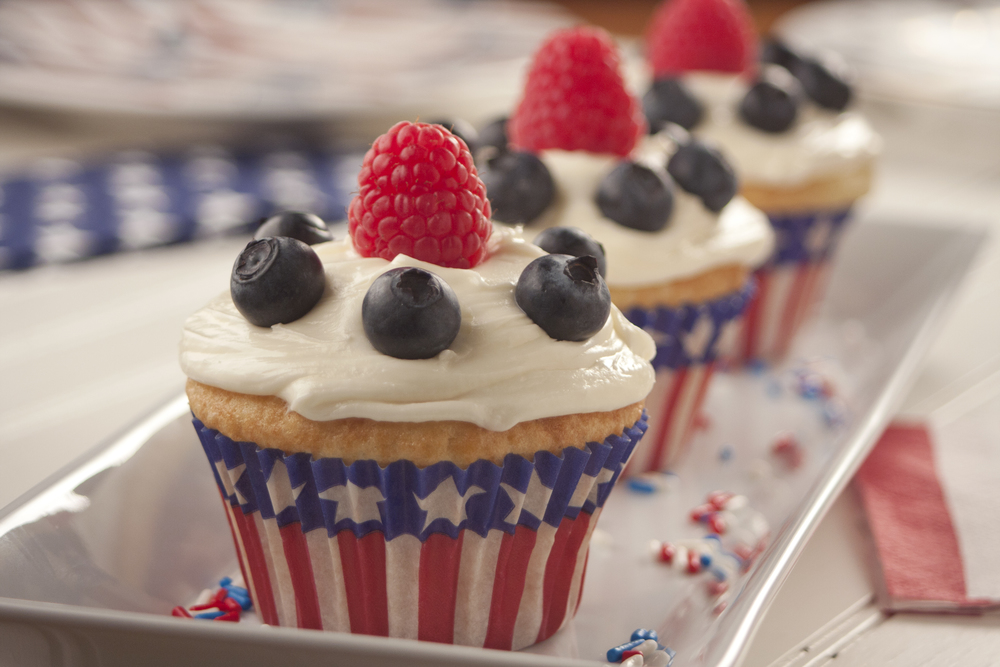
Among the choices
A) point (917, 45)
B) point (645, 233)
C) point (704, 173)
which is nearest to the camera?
point (645, 233)

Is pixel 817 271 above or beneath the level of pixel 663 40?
beneath

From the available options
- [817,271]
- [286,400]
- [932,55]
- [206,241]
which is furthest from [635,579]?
[932,55]

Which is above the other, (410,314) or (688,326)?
(410,314)

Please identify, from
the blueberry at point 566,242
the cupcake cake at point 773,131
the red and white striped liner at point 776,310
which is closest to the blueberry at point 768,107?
the cupcake cake at point 773,131

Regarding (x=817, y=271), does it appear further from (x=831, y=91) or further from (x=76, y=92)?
(x=76, y=92)

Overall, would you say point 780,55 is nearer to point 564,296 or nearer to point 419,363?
point 564,296

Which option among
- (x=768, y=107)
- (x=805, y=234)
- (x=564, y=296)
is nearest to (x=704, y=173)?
(x=768, y=107)

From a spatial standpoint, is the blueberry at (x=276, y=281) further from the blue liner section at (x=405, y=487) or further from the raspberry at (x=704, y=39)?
the raspberry at (x=704, y=39)
